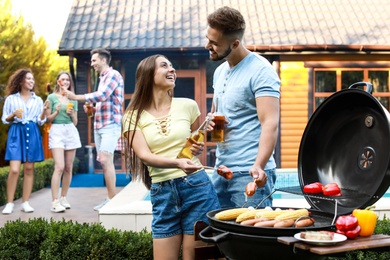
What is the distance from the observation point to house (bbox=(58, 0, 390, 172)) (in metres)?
11.7

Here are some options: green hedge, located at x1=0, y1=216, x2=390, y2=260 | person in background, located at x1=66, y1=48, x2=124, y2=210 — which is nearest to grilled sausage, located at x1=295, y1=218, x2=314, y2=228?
green hedge, located at x1=0, y1=216, x2=390, y2=260

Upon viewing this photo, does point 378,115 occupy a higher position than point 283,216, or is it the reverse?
point 378,115

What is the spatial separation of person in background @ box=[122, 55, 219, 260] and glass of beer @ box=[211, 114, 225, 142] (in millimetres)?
94

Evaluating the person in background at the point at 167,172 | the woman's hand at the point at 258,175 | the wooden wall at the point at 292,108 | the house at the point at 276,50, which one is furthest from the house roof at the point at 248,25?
the woman's hand at the point at 258,175

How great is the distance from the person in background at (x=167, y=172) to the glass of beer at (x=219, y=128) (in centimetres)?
9

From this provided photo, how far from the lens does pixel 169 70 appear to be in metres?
3.46


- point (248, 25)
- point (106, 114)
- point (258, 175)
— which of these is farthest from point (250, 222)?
point (248, 25)

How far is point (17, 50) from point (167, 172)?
38.2 ft

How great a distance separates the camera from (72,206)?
8125mm

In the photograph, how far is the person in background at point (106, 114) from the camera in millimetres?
6859

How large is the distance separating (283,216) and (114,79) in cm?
454

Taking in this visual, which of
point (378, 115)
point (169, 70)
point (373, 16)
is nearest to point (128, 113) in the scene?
point (169, 70)

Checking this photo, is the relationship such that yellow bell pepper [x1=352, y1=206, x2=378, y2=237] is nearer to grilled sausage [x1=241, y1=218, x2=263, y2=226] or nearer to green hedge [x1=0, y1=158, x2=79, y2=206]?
grilled sausage [x1=241, y1=218, x2=263, y2=226]

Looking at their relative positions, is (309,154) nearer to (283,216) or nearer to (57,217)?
(283,216)
